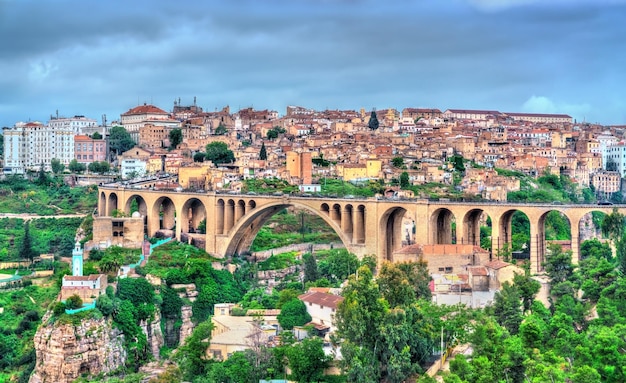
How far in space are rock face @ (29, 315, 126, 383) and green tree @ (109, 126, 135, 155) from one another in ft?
133

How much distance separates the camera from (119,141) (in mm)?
73000

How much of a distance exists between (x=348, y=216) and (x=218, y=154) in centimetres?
2414

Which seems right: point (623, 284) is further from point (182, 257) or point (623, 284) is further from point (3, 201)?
point (3, 201)

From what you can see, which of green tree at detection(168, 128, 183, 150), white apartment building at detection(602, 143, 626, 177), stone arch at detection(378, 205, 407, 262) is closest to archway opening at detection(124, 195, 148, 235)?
stone arch at detection(378, 205, 407, 262)

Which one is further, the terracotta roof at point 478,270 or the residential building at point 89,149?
the residential building at point 89,149

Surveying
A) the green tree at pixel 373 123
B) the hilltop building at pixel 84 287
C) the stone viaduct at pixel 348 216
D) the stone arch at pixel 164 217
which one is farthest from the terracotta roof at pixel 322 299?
the green tree at pixel 373 123

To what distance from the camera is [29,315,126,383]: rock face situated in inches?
1250

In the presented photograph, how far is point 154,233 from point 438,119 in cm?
4577

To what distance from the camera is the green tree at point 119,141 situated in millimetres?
72575

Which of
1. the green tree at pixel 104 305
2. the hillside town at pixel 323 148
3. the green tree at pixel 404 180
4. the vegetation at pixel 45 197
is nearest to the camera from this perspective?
the green tree at pixel 104 305

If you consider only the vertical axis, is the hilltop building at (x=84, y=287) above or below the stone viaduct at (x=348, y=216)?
below

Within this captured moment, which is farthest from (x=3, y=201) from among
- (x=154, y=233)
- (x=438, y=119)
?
(x=438, y=119)

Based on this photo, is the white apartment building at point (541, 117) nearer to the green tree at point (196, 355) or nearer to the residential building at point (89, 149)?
the residential building at point (89, 149)

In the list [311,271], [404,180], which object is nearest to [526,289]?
[311,271]
